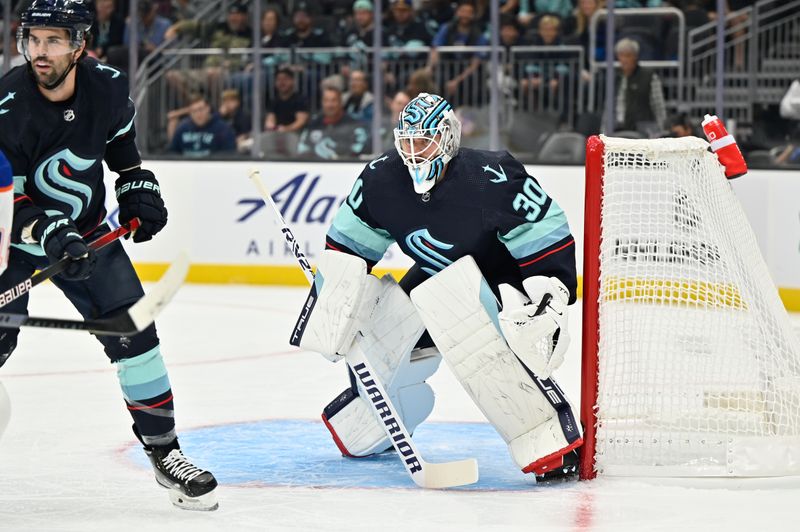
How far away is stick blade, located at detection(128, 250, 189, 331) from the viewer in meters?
2.72

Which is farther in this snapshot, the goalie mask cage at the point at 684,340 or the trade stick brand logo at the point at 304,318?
the trade stick brand logo at the point at 304,318

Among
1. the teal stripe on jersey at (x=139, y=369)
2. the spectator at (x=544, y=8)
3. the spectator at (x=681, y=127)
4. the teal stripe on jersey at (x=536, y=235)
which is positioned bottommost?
the spectator at (x=681, y=127)

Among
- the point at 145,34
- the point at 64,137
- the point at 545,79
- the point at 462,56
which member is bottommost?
the point at 545,79

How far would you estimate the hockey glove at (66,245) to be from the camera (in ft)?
9.43

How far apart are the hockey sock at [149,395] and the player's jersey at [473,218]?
686mm

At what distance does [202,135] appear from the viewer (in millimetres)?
8133

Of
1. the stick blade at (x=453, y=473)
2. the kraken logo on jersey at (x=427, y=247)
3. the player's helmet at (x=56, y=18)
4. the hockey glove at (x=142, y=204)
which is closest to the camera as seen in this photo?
the player's helmet at (x=56, y=18)

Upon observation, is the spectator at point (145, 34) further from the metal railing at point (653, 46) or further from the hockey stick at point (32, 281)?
the hockey stick at point (32, 281)

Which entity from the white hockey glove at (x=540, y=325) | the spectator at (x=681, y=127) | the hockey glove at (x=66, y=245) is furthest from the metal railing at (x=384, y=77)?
the hockey glove at (x=66, y=245)

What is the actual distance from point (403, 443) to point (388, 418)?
8 cm

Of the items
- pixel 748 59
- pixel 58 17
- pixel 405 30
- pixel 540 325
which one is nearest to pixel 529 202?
pixel 540 325

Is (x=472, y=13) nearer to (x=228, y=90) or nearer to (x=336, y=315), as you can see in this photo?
(x=228, y=90)

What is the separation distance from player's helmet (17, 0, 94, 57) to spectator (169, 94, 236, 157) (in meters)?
5.08

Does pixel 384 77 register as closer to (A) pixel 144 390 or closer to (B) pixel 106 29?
(B) pixel 106 29
